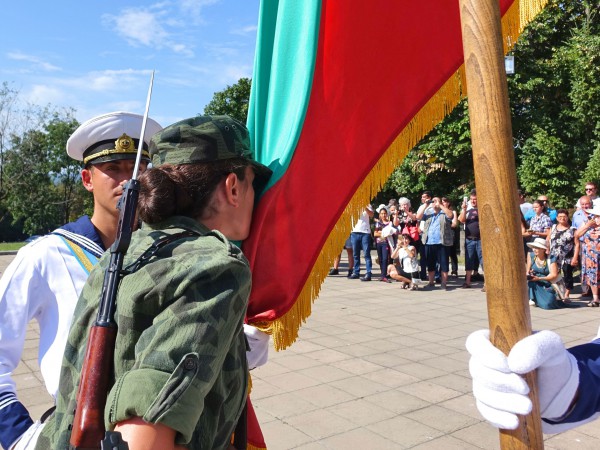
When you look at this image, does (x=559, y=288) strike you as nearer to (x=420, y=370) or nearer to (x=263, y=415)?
(x=420, y=370)

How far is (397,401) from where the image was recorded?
4.30m

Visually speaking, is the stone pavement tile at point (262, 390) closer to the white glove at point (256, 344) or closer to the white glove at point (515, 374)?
the white glove at point (256, 344)

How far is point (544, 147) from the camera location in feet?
55.0

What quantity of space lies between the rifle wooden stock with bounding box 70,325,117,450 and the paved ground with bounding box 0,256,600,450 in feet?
8.81

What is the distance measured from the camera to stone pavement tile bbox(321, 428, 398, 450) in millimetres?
3482

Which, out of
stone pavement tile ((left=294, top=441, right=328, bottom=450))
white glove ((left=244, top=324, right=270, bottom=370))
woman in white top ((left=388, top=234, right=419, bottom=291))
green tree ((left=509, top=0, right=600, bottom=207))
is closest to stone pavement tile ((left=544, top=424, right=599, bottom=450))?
stone pavement tile ((left=294, top=441, right=328, bottom=450))

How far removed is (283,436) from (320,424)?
0.31m

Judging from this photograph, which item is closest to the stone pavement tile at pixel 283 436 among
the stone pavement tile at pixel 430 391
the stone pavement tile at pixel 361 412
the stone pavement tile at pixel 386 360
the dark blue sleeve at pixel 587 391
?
the stone pavement tile at pixel 361 412

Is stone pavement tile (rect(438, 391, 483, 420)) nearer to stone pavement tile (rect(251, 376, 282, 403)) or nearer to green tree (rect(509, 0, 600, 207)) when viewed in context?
stone pavement tile (rect(251, 376, 282, 403))

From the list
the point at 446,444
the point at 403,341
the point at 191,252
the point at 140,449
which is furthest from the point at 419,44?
the point at 403,341

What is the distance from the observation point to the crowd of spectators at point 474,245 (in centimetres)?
833

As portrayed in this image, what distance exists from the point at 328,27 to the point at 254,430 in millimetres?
1589

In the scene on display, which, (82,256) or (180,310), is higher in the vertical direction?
(82,256)

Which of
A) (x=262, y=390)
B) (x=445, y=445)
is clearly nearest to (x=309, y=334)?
(x=262, y=390)
